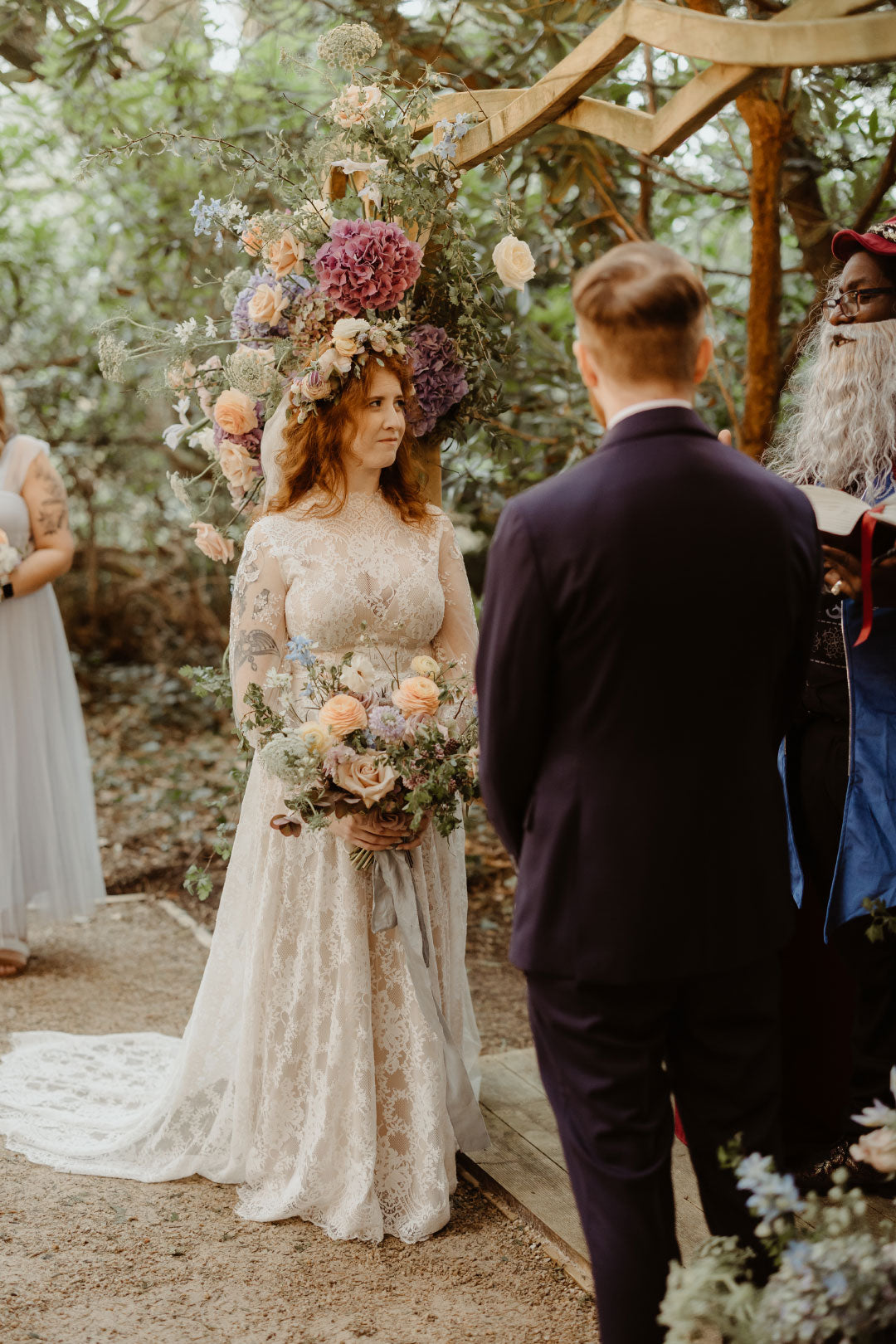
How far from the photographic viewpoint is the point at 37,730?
4793mm

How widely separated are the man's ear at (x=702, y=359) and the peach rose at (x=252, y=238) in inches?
60.1

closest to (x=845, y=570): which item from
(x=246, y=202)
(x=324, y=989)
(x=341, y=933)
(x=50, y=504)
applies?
(x=341, y=933)

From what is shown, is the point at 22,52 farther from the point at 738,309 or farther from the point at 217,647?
the point at 217,647

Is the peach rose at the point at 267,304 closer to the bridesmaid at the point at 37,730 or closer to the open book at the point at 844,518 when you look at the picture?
the open book at the point at 844,518

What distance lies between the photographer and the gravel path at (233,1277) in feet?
8.34

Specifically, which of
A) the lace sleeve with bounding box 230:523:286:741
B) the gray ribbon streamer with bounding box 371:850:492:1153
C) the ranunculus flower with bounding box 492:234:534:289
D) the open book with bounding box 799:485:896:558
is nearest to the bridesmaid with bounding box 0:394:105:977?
the lace sleeve with bounding box 230:523:286:741

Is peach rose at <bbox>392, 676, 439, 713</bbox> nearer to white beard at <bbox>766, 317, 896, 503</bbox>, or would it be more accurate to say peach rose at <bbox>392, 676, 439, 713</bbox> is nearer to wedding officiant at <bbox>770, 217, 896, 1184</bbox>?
wedding officiant at <bbox>770, 217, 896, 1184</bbox>

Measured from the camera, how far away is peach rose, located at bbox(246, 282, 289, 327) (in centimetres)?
296

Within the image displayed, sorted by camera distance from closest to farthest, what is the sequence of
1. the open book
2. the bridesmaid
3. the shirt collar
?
the shirt collar, the open book, the bridesmaid

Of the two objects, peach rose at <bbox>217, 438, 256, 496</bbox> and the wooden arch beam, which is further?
peach rose at <bbox>217, 438, 256, 496</bbox>

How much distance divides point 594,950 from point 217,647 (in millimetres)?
7557

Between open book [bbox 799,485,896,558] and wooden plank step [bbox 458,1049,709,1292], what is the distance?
1310 mm

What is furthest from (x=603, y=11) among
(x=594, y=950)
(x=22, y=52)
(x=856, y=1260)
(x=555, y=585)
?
(x=856, y=1260)

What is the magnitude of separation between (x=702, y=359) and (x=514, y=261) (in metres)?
1.29
